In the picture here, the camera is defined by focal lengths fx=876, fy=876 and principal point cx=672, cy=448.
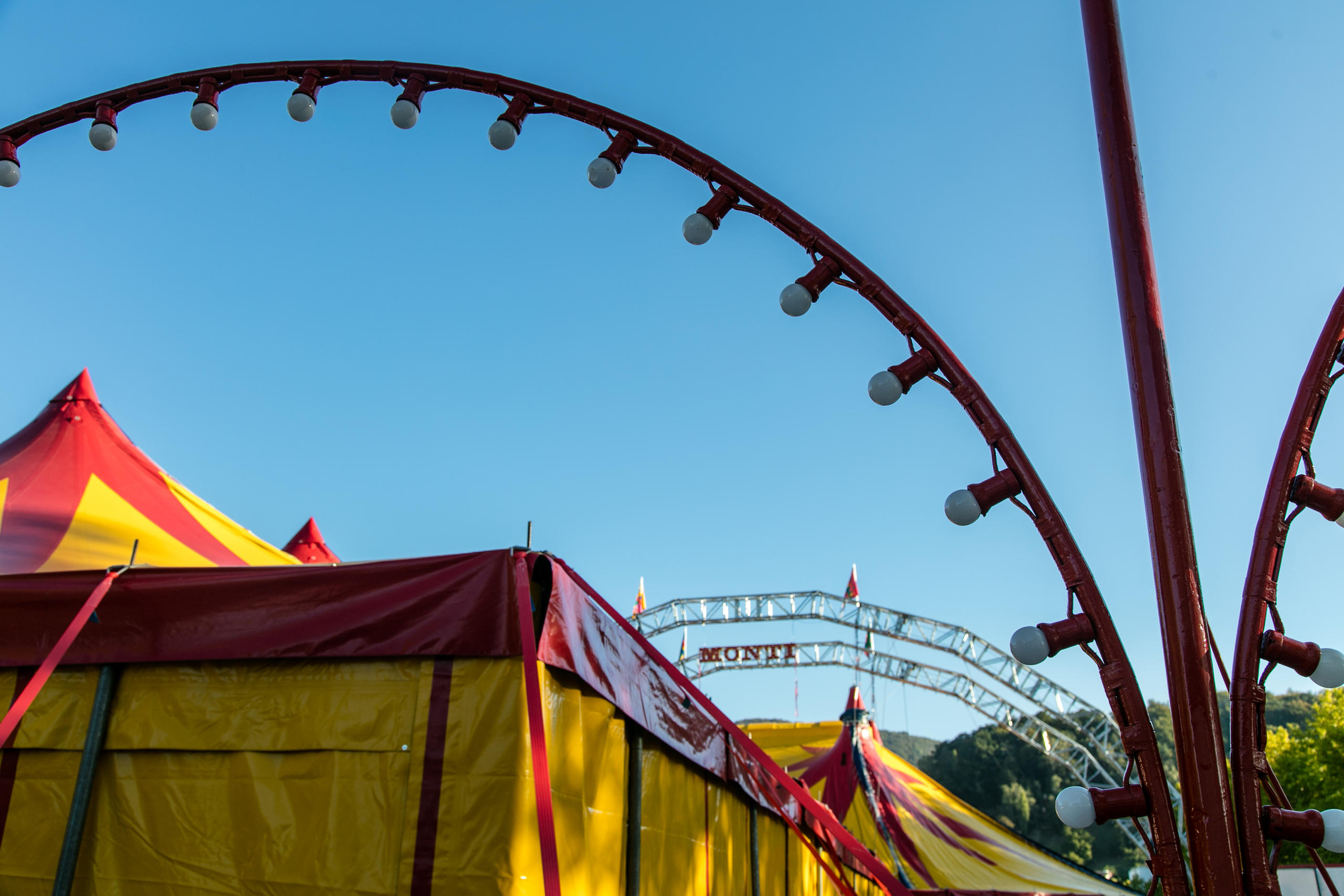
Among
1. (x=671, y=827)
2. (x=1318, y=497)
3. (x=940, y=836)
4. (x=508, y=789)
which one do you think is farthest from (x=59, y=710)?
(x=940, y=836)

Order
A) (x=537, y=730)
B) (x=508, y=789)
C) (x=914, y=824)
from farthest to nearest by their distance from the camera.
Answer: (x=914, y=824), (x=508, y=789), (x=537, y=730)

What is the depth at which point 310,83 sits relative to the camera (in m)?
4.04

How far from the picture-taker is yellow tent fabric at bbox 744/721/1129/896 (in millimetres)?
11875

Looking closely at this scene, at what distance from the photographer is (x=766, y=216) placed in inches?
144

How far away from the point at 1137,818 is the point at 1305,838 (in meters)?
0.55

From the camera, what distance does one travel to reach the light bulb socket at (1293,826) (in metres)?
2.87

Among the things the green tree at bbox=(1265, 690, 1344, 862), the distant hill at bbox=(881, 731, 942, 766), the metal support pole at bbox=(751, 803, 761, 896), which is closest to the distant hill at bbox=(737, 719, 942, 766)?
the distant hill at bbox=(881, 731, 942, 766)

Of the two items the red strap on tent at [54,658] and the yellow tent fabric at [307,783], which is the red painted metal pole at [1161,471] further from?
the red strap on tent at [54,658]

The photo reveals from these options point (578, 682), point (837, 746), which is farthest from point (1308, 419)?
point (837, 746)

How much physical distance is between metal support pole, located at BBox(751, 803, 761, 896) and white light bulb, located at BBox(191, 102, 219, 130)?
4929mm

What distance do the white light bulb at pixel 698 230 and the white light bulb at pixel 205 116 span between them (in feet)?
7.60

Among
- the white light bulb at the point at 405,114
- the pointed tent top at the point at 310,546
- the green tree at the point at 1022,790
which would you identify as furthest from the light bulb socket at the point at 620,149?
the green tree at the point at 1022,790

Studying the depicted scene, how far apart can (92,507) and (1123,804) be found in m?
5.53

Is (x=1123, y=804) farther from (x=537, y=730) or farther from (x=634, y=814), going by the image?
(x=537, y=730)
